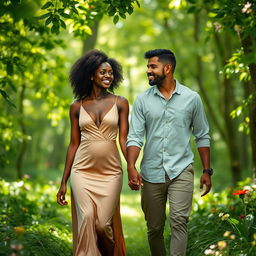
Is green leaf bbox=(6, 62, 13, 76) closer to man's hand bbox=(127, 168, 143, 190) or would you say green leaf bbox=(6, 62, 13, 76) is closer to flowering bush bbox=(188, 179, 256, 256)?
man's hand bbox=(127, 168, 143, 190)

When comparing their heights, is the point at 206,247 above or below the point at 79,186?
Answer: below

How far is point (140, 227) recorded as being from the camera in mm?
9562

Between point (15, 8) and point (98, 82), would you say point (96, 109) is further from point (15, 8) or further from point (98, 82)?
point (15, 8)

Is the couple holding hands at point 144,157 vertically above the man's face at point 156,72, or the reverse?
the man's face at point 156,72

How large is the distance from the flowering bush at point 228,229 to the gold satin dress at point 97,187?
Result: 3.50ft

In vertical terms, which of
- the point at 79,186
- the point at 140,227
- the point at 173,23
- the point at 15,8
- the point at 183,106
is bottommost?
the point at 140,227

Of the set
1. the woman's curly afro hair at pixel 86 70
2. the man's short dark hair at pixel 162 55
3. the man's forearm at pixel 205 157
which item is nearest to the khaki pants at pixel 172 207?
the man's forearm at pixel 205 157

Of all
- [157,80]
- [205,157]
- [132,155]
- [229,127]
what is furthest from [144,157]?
[229,127]

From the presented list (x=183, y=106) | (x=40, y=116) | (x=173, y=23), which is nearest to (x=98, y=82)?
(x=183, y=106)

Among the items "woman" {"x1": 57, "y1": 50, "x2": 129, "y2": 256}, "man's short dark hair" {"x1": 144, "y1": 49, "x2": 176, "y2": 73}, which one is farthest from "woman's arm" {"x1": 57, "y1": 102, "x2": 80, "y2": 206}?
"man's short dark hair" {"x1": 144, "y1": 49, "x2": 176, "y2": 73}

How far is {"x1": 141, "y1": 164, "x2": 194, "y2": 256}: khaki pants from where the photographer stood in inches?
202

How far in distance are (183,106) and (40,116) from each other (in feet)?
68.0

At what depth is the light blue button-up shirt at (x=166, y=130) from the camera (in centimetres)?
536

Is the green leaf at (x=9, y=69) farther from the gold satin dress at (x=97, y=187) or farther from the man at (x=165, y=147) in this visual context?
the man at (x=165, y=147)
